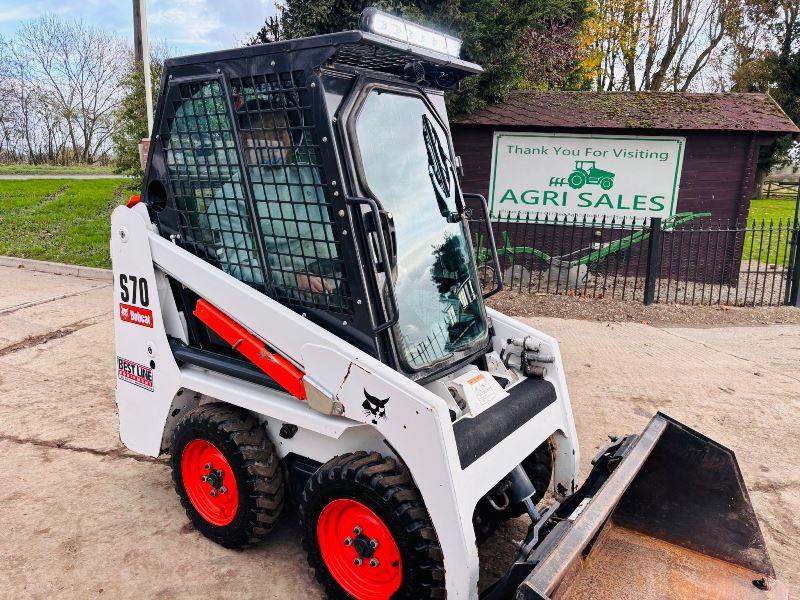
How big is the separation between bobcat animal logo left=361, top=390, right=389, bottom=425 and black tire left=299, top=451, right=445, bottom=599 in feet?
0.58

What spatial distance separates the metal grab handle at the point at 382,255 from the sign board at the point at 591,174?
7759 mm

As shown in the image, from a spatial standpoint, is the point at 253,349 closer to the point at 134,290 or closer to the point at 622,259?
the point at 134,290

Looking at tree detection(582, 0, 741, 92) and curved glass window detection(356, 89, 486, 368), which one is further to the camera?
tree detection(582, 0, 741, 92)

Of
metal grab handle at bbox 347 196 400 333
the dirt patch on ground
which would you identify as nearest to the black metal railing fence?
the dirt patch on ground

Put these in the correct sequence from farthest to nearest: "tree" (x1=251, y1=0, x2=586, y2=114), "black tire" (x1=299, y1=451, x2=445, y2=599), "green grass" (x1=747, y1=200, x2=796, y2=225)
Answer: "green grass" (x1=747, y1=200, x2=796, y2=225)
"tree" (x1=251, y1=0, x2=586, y2=114)
"black tire" (x1=299, y1=451, x2=445, y2=599)

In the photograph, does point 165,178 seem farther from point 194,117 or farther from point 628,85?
point 628,85

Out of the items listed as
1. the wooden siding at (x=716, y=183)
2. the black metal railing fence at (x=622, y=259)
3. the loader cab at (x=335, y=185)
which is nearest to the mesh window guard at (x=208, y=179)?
the loader cab at (x=335, y=185)

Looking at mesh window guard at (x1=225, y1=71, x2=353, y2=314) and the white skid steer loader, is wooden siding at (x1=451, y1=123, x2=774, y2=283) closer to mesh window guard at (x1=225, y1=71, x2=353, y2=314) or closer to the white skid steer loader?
the white skid steer loader

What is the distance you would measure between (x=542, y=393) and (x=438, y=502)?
0.98 meters

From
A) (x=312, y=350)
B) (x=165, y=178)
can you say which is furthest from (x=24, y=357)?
(x=312, y=350)

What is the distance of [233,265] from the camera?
2.91 metres

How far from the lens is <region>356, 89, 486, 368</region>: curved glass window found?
8.69 ft

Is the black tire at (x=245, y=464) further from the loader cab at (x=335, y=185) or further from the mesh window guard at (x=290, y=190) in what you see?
the mesh window guard at (x=290, y=190)

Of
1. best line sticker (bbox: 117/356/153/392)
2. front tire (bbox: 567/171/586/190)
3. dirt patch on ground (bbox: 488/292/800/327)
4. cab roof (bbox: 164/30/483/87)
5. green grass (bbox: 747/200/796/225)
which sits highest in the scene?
cab roof (bbox: 164/30/483/87)
